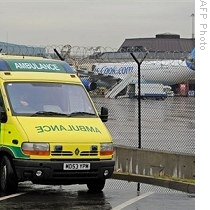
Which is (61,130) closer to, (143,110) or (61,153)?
(61,153)

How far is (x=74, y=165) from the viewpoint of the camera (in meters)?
9.23

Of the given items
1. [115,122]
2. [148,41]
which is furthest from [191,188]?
[148,41]

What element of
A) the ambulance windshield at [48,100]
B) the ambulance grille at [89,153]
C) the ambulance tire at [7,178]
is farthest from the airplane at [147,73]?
the ambulance tire at [7,178]

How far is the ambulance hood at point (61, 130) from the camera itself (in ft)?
29.9

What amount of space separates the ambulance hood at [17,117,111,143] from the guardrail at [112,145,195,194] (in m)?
1.98

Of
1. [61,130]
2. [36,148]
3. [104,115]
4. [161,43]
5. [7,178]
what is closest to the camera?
[36,148]

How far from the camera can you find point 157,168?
11555mm

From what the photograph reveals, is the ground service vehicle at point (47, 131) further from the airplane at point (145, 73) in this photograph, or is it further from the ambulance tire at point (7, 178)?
the airplane at point (145, 73)

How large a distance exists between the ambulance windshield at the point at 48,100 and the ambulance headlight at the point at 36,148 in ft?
2.53

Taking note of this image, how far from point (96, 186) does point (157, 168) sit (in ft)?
5.77

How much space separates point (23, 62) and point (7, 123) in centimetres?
151

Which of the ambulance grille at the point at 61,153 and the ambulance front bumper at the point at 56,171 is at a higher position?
the ambulance grille at the point at 61,153

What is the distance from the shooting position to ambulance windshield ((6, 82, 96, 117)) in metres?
9.84

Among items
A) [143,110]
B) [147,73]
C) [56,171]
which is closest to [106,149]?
[56,171]
